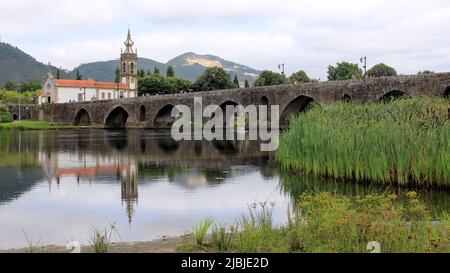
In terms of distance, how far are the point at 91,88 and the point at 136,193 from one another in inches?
4544

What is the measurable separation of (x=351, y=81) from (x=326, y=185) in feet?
117

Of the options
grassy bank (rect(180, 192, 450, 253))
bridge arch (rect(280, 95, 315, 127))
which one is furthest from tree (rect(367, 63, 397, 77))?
grassy bank (rect(180, 192, 450, 253))

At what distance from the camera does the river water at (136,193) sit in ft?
44.8

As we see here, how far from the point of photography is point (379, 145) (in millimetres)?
18328

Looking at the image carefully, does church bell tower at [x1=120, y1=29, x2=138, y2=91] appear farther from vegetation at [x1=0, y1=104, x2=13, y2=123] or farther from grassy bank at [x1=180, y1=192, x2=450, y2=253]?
grassy bank at [x1=180, y1=192, x2=450, y2=253]

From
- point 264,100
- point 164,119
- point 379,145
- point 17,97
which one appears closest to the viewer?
point 379,145

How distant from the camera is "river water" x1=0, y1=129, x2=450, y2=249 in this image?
44.8 ft

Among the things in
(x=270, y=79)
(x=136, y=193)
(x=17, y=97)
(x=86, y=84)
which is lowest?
(x=136, y=193)

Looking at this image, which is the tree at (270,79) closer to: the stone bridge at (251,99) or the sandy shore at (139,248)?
the stone bridge at (251,99)

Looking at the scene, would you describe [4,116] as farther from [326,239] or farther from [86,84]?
[326,239]

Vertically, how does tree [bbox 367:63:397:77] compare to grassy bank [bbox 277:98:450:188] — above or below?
above

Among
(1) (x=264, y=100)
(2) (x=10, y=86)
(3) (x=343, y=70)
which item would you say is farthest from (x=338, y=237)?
(2) (x=10, y=86)
